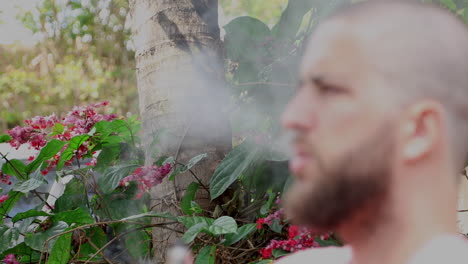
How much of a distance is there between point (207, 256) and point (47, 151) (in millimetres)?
795

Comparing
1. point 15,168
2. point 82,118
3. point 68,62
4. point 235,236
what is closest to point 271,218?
point 235,236

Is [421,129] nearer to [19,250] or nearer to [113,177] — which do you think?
[113,177]

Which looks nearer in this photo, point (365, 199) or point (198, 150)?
point (365, 199)

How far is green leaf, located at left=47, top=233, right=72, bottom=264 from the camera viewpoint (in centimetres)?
170

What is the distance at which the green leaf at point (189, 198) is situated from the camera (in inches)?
72.1

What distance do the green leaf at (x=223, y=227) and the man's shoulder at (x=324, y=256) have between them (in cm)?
73

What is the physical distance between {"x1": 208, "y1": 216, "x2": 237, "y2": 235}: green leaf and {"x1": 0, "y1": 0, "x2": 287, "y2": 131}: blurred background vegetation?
23.7ft

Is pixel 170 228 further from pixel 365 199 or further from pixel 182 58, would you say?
pixel 365 199

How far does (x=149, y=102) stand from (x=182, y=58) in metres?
0.21

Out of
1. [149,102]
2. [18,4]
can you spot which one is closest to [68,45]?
[18,4]

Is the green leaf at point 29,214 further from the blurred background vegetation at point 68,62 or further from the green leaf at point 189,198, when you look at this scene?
the blurred background vegetation at point 68,62

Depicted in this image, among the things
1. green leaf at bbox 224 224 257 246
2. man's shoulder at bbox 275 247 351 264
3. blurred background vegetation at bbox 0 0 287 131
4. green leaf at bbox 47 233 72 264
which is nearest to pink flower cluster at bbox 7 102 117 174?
green leaf at bbox 47 233 72 264

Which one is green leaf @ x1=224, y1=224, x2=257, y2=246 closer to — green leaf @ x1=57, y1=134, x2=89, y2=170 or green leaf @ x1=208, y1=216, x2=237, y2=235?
green leaf @ x1=208, y1=216, x2=237, y2=235

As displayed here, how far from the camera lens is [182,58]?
1.96m
